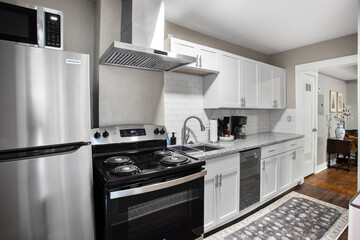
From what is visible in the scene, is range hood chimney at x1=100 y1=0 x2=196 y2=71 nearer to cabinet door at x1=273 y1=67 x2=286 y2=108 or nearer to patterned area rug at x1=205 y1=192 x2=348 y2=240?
patterned area rug at x1=205 y1=192 x2=348 y2=240

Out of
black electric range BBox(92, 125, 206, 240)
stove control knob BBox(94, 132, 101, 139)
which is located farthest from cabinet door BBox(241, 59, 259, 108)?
stove control knob BBox(94, 132, 101, 139)

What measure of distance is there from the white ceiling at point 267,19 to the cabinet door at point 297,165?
1.94 metres

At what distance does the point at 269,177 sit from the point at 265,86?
1.55m

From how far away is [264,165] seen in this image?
2.55 meters

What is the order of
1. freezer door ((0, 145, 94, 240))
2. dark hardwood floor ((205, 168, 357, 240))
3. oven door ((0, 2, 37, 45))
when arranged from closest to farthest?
freezer door ((0, 145, 94, 240))
oven door ((0, 2, 37, 45))
dark hardwood floor ((205, 168, 357, 240))

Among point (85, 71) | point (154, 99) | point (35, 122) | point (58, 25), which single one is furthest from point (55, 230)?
point (154, 99)

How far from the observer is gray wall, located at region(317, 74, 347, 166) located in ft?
14.4

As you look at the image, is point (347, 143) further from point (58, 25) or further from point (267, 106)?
point (58, 25)

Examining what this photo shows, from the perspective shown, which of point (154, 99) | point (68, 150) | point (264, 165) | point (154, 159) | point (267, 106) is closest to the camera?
point (68, 150)

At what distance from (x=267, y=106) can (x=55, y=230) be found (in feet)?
10.9

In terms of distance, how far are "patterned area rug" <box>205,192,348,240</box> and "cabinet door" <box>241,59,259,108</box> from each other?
156cm

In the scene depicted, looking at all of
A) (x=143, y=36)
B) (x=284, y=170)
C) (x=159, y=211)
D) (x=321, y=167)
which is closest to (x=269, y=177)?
(x=284, y=170)

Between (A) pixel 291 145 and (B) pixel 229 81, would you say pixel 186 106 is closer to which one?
(B) pixel 229 81

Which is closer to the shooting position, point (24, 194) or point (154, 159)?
point (24, 194)
